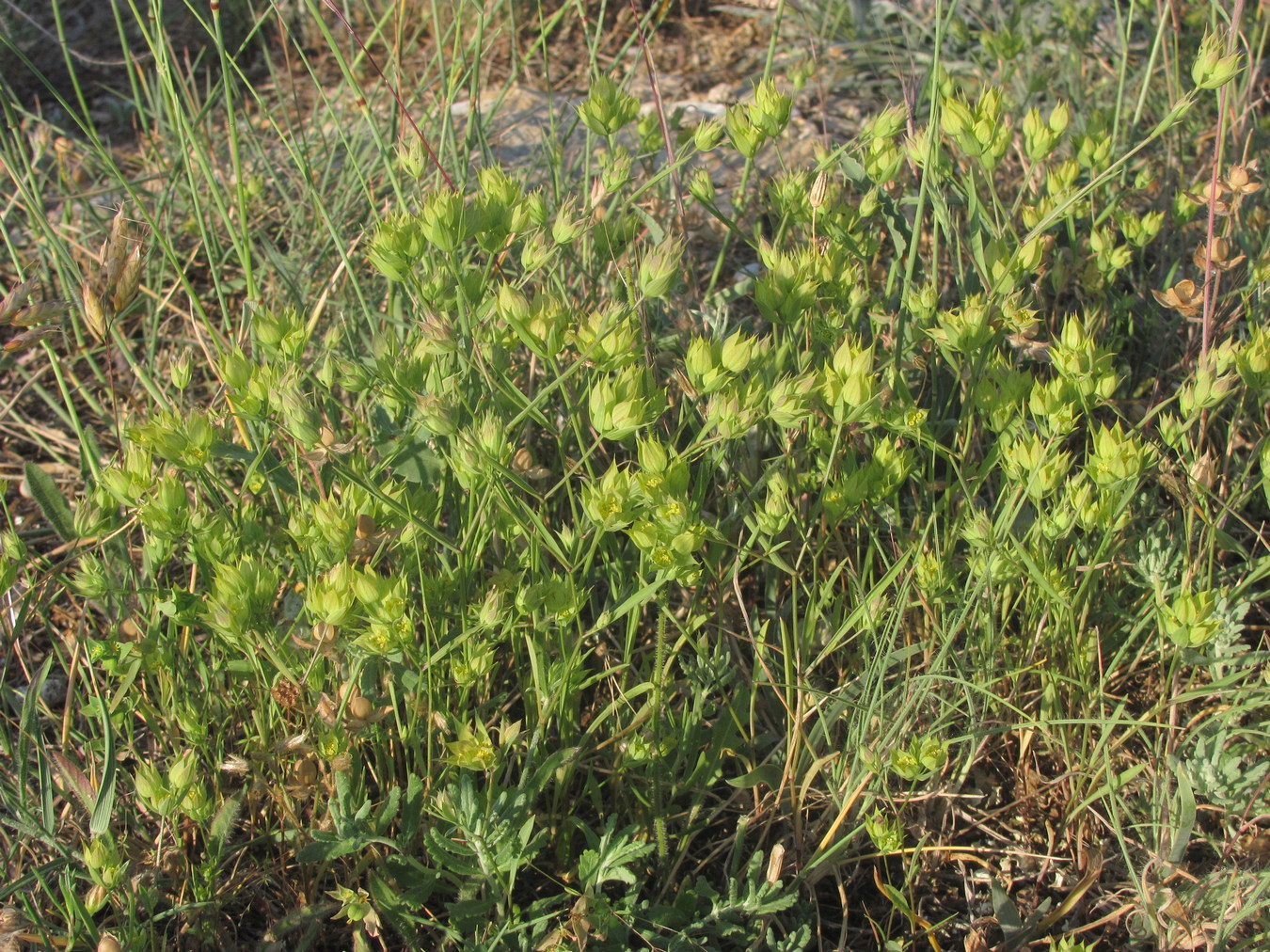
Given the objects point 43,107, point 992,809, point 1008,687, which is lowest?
point 992,809

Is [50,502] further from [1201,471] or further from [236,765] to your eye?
[1201,471]

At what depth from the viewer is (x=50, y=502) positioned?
4.97ft

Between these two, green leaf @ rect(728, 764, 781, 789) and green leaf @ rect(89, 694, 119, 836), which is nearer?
green leaf @ rect(89, 694, 119, 836)

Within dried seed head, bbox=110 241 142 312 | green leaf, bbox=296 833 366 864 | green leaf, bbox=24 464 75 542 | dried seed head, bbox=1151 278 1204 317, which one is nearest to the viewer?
green leaf, bbox=296 833 366 864

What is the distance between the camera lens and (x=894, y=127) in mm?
1328

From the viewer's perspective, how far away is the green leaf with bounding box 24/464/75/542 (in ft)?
4.95

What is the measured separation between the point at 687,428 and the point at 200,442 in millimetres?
703

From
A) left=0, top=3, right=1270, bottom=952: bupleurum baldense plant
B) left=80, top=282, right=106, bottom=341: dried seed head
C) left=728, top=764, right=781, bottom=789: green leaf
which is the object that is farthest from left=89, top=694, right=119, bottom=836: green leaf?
left=728, top=764, right=781, bottom=789: green leaf

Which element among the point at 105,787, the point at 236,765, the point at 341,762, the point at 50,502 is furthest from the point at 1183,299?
the point at 50,502

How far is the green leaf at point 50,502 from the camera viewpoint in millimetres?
1509

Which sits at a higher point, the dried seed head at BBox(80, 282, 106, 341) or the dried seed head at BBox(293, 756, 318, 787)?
the dried seed head at BBox(80, 282, 106, 341)

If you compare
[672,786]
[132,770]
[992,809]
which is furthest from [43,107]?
[992,809]

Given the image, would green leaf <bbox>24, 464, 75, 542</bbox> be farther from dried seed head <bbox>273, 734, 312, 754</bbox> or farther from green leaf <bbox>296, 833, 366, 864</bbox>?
green leaf <bbox>296, 833, 366, 864</bbox>

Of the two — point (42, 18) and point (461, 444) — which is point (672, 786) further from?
point (42, 18)
